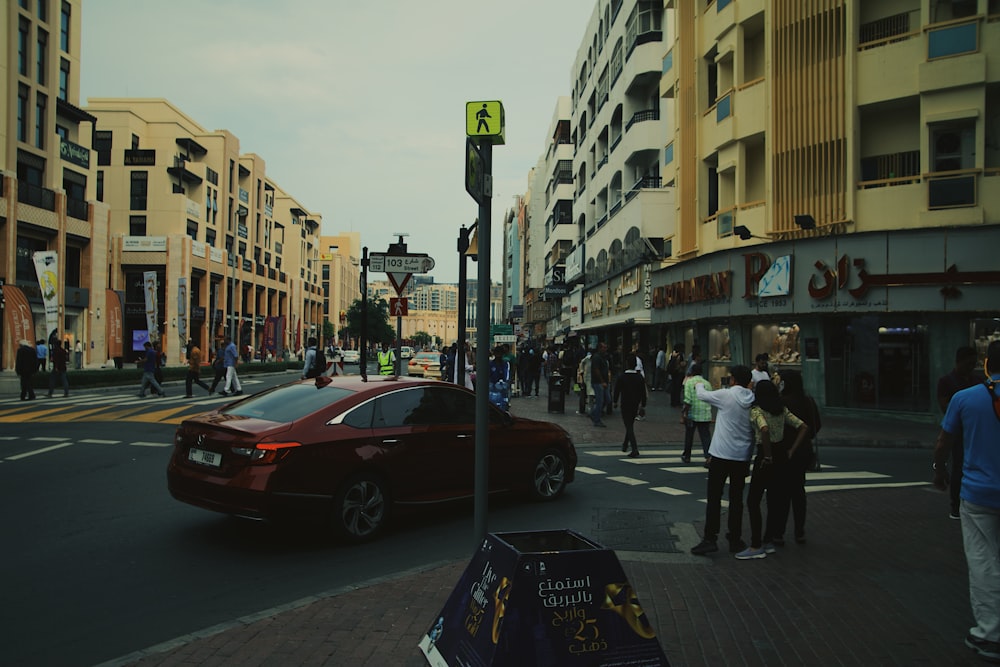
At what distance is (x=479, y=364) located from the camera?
4.63m

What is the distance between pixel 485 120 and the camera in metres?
4.75

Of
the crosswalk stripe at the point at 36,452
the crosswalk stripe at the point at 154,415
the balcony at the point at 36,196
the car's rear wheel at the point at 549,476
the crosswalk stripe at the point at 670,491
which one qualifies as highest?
the balcony at the point at 36,196

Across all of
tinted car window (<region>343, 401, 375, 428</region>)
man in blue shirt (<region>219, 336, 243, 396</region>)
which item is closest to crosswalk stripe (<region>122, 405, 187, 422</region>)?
man in blue shirt (<region>219, 336, 243, 396</region>)

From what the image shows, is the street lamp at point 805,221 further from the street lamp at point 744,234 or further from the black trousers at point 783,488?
the black trousers at point 783,488

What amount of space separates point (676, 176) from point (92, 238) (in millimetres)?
37991

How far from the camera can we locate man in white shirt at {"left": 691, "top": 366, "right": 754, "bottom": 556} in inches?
250

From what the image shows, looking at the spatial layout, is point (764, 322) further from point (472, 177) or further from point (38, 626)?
point (38, 626)

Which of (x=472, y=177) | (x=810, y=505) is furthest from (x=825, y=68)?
(x=472, y=177)

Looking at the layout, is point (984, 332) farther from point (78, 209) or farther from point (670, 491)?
point (78, 209)

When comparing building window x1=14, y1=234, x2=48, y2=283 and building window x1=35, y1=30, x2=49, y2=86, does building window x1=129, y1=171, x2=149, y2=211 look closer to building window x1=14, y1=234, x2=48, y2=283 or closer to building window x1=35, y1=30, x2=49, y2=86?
building window x1=35, y1=30, x2=49, y2=86

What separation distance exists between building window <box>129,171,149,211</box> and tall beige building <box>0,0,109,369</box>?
15367mm

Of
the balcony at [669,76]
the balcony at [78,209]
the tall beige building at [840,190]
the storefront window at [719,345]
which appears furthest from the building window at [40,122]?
the storefront window at [719,345]

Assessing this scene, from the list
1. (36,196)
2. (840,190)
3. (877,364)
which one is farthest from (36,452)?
(36,196)

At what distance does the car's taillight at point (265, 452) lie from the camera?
6.09 metres
